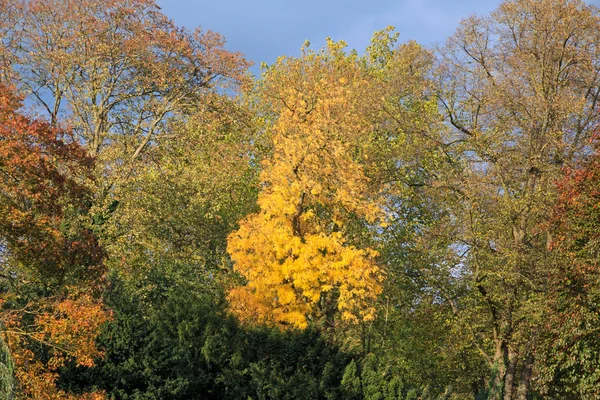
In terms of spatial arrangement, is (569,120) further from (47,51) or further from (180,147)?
(47,51)

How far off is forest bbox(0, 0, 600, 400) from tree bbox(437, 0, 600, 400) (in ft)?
0.30

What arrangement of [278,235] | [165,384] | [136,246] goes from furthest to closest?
1. [136,246]
2. [278,235]
3. [165,384]

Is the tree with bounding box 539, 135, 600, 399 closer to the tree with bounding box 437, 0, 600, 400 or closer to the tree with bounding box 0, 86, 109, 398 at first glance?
the tree with bounding box 437, 0, 600, 400

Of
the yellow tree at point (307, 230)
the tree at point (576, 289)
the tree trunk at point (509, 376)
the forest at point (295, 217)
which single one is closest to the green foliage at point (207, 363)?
the forest at point (295, 217)

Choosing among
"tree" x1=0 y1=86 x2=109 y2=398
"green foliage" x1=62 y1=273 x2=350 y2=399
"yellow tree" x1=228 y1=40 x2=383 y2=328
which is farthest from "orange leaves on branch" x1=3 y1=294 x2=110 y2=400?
"yellow tree" x1=228 y1=40 x2=383 y2=328

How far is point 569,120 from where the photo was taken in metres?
24.1

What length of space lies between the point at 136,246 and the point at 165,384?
10047 mm

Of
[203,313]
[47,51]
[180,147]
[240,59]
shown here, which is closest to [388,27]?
[240,59]

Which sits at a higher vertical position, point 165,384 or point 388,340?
point 388,340

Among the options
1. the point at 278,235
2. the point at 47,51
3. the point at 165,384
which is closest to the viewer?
the point at 165,384

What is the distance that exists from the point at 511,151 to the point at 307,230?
724cm

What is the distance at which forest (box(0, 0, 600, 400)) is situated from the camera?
17.2 m

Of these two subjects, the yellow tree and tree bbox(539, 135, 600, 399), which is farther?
the yellow tree

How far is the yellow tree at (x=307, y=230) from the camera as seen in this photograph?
793 inches
